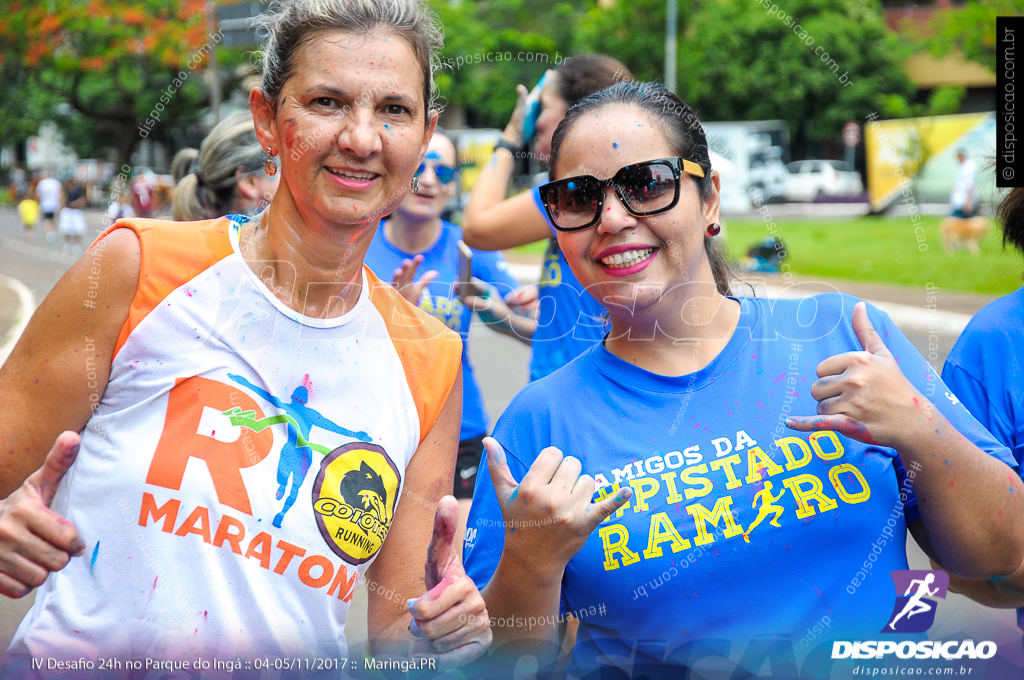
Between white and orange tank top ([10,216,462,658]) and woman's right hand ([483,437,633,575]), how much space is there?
310mm

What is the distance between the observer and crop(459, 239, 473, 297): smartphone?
3.60m

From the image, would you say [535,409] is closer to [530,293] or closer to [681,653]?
[681,653]

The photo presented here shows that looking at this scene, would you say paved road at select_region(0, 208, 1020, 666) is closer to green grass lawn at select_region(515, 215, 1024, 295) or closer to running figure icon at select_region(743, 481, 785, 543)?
running figure icon at select_region(743, 481, 785, 543)

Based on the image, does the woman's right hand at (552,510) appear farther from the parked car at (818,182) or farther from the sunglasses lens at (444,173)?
the parked car at (818,182)

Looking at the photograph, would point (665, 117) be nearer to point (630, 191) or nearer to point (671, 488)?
point (630, 191)

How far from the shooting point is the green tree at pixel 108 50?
614 centimetres

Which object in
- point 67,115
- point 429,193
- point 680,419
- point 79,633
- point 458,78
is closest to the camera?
point 79,633

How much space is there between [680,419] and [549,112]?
1.58m

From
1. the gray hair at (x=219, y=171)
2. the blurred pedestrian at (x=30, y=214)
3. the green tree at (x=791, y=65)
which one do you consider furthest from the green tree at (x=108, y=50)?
the green tree at (x=791, y=65)

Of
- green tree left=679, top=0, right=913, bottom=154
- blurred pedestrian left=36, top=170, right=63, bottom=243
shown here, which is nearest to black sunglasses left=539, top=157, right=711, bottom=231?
blurred pedestrian left=36, top=170, right=63, bottom=243

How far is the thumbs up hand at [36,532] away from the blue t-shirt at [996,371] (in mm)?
1697

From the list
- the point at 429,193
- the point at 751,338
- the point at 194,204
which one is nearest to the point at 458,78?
the point at 429,193

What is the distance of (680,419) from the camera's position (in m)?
1.58

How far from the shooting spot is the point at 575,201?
67.4 inches
